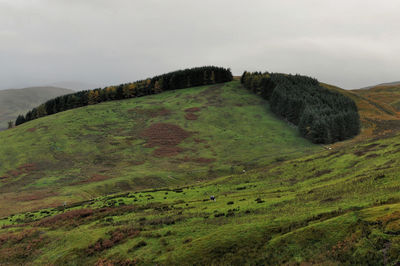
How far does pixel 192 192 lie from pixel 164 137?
Result: 58.3 m

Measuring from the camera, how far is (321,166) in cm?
4791

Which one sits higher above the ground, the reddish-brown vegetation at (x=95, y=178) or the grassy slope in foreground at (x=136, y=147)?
the grassy slope in foreground at (x=136, y=147)

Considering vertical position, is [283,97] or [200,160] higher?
[283,97]

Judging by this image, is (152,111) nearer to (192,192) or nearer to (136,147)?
(136,147)

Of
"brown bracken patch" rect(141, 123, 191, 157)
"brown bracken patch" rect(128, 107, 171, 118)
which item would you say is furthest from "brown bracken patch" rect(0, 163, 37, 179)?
"brown bracken patch" rect(128, 107, 171, 118)

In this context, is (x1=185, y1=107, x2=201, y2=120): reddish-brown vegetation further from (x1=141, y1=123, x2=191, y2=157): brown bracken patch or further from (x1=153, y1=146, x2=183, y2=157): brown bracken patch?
(x1=153, y1=146, x2=183, y2=157): brown bracken patch

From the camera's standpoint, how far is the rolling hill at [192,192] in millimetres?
18094

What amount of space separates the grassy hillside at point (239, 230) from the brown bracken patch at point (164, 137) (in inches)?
1975

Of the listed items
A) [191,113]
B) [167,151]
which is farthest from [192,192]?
[191,113]

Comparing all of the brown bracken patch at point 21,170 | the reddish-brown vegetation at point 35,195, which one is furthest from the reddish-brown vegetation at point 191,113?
the reddish-brown vegetation at point 35,195

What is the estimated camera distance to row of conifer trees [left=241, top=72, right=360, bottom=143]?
96556 mm

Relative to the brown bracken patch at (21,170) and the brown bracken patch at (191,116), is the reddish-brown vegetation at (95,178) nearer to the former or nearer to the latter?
the brown bracken patch at (21,170)

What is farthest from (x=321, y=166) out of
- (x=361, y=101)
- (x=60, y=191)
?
(x=361, y=101)

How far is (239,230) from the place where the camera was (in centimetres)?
2081
